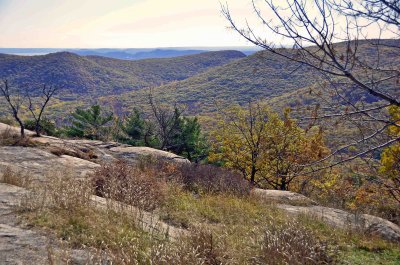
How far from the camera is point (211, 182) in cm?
927

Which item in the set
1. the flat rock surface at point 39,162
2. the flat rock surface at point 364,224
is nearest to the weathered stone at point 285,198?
the flat rock surface at point 364,224

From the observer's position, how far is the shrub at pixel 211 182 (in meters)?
8.94

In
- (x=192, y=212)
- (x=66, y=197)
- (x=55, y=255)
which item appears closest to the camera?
(x=55, y=255)

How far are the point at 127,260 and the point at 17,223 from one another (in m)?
1.98

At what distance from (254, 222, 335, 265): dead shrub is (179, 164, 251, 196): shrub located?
11.8 feet

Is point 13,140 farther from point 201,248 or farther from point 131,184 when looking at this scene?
point 201,248

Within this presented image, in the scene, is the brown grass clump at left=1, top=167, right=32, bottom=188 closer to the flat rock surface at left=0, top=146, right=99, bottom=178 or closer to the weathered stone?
the flat rock surface at left=0, top=146, right=99, bottom=178

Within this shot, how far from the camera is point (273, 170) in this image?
19.6 metres

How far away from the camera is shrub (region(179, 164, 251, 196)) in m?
8.94

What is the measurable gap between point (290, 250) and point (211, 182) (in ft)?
16.7

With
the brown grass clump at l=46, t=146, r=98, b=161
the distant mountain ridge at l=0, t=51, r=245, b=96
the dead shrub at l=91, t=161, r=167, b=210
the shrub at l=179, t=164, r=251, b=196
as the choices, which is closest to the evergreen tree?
the brown grass clump at l=46, t=146, r=98, b=161

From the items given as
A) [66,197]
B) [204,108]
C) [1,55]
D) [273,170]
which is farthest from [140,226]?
[1,55]

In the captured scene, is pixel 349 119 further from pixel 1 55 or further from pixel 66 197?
pixel 1 55

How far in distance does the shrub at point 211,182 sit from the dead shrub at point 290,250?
142 inches
